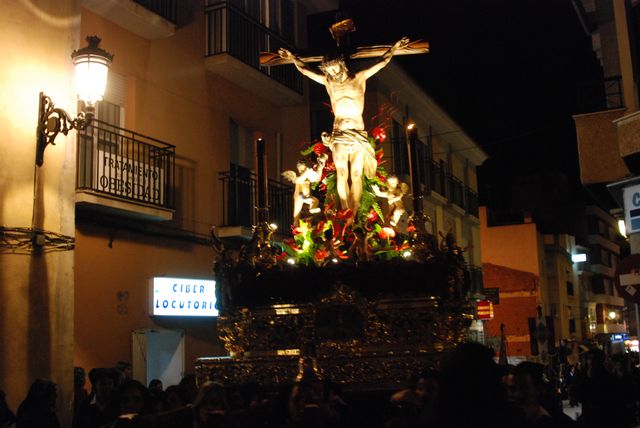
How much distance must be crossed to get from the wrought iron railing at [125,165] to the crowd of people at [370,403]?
4.56 m

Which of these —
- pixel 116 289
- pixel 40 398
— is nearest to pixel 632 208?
pixel 116 289

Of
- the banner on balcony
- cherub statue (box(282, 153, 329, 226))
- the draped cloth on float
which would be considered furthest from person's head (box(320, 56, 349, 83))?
the banner on balcony

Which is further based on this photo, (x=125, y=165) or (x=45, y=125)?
(x=125, y=165)

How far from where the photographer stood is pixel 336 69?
829 centimetres

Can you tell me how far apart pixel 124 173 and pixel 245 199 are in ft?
11.5

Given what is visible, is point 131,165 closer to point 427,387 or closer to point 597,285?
point 427,387

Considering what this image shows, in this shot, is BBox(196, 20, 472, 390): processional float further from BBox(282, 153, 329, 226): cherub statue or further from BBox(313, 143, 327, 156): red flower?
BBox(313, 143, 327, 156): red flower

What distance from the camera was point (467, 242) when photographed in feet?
91.9

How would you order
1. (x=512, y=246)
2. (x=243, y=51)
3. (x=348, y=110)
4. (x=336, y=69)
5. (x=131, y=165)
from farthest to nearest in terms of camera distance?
(x=512, y=246) < (x=243, y=51) < (x=131, y=165) < (x=336, y=69) < (x=348, y=110)

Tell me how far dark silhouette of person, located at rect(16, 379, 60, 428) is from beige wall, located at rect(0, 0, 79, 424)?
2069 millimetres

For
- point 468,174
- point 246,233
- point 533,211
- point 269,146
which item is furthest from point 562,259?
point 246,233

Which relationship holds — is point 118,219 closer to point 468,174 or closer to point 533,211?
point 468,174

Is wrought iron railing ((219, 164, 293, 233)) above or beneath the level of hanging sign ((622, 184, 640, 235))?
above

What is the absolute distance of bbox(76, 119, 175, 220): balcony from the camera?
11.5 meters
